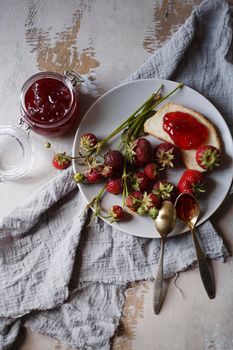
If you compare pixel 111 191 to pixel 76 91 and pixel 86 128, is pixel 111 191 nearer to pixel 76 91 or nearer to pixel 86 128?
pixel 86 128

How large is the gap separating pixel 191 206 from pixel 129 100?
0.46 meters

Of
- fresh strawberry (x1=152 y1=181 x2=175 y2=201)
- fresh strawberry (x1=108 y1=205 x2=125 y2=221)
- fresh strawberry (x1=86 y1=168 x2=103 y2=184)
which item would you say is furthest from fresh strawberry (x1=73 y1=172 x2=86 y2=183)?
fresh strawberry (x1=152 y1=181 x2=175 y2=201)

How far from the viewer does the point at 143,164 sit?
205 cm

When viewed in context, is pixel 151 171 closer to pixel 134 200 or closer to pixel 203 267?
pixel 134 200

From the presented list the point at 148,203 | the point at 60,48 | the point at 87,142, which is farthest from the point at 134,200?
the point at 60,48

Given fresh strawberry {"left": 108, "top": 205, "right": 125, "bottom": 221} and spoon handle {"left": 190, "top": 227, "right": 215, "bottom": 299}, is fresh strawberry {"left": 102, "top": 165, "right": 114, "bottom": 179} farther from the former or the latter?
spoon handle {"left": 190, "top": 227, "right": 215, "bottom": 299}

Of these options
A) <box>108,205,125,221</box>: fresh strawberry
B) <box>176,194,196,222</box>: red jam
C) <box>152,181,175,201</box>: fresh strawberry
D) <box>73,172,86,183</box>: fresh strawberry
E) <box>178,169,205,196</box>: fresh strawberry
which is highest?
<box>178,169,205,196</box>: fresh strawberry

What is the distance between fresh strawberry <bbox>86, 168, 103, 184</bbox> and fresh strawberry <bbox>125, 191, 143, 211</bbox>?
5.2 inches

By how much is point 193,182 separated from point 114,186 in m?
0.28

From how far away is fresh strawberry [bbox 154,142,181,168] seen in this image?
2.01 m

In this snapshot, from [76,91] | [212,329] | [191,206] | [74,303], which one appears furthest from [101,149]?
[212,329]

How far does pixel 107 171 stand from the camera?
79.3 inches

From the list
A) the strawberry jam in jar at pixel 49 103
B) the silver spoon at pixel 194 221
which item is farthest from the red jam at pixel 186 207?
the strawberry jam in jar at pixel 49 103

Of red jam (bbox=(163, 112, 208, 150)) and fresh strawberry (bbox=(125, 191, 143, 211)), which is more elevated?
red jam (bbox=(163, 112, 208, 150))
